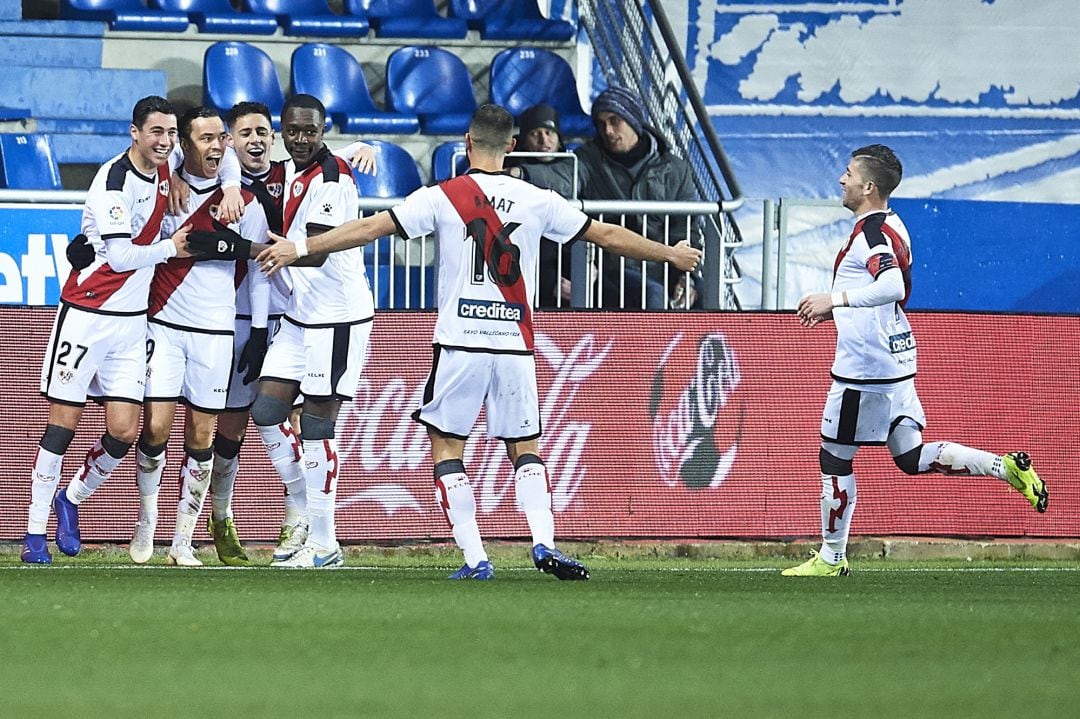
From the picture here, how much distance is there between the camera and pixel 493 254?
7.58 metres

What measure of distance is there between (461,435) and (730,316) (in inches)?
148

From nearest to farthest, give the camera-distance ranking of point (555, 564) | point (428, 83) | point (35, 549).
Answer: point (555, 564), point (35, 549), point (428, 83)

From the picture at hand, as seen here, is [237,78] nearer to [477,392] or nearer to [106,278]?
[106,278]

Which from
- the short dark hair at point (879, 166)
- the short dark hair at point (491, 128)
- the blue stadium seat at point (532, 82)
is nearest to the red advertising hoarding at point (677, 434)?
the short dark hair at point (879, 166)

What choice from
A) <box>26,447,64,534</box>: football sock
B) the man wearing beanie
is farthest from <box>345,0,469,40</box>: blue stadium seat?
<box>26,447,64,534</box>: football sock

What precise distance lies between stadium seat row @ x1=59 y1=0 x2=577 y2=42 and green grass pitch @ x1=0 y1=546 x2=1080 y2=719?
8847 millimetres

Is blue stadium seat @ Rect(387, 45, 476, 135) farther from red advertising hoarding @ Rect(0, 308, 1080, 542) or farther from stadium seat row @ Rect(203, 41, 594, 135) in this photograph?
red advertising hoarding @ Rect(0, 308, 1080, 542)

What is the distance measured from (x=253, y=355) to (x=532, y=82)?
616 centimetres

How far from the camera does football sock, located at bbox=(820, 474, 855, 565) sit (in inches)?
346

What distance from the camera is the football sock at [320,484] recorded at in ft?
29.7

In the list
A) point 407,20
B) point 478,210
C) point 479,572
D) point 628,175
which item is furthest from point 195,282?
point 407,20

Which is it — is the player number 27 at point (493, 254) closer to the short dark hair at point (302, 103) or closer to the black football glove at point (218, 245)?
the short dark hair at point (302, 103)

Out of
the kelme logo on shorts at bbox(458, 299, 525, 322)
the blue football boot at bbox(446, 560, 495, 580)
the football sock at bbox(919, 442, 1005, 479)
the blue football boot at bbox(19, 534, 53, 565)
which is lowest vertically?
the blue football boot at bbox(19, 534, 53, 565)

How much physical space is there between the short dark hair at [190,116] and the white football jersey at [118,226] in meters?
0.23
